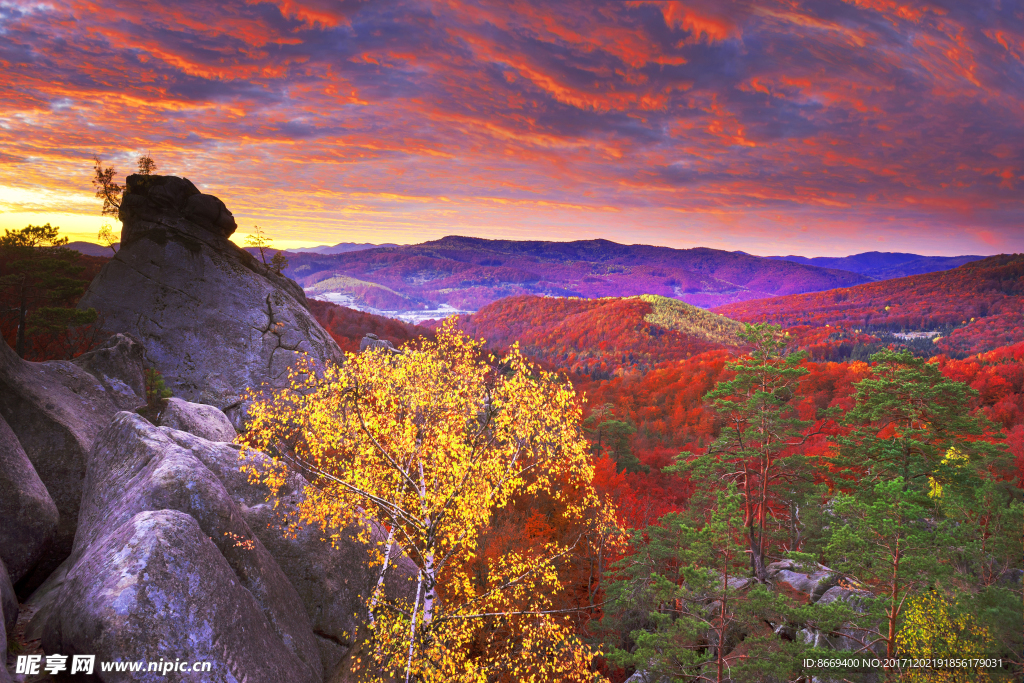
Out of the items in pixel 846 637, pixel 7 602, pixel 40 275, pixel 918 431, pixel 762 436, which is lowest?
pixel 846 637

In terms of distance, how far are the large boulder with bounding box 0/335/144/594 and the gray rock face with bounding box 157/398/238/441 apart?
2.10 meters

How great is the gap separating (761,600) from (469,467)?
1013 cm

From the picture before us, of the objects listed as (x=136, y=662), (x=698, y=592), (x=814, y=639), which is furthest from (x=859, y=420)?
(x=136, y=662)

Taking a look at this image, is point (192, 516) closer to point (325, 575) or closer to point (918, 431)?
point (325, 575)

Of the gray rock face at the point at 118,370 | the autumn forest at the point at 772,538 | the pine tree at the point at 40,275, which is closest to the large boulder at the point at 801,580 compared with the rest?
the autumn forest at the point at 772,538

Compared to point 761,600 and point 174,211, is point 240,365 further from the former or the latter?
point 761,600

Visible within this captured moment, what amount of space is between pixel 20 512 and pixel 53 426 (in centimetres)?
441

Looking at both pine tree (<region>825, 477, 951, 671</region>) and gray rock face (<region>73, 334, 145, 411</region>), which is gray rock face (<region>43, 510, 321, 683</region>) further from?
pine tree (<region>825, 477, 951, 671</region>)

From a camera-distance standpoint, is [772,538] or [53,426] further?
[772,538]

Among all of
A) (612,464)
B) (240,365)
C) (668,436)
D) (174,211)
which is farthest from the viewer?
(668,436)

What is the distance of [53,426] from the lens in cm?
1605

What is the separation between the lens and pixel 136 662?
8.75 metres

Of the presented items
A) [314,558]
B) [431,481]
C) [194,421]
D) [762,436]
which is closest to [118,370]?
[194,421]

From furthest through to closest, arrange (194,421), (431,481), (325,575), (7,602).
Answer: (194,421) < (431,481) < (325,575) < (7,602)
